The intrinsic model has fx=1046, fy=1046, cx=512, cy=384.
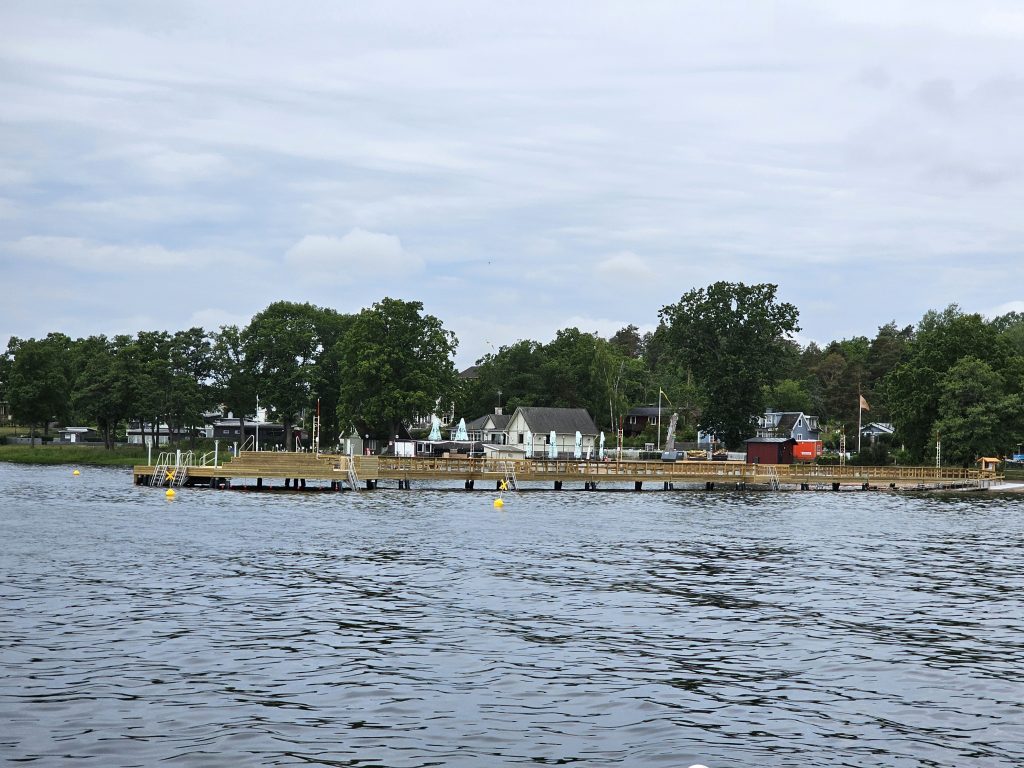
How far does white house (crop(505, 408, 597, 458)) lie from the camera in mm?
142275

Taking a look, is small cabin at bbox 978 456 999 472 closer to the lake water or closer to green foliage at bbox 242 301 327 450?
the lake water

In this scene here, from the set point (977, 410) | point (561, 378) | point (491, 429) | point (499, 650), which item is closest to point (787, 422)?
point (561, 378)

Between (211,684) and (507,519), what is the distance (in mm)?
35920

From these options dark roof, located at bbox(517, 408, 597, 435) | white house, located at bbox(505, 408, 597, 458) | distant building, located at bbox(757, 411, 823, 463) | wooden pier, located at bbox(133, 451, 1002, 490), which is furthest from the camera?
distant building, located at bbox(757, 411, 823, 463)

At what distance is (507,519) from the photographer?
53656mm

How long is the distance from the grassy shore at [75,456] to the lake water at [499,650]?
281 ft

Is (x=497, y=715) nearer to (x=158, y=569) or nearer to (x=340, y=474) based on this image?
(x=158, y=569)

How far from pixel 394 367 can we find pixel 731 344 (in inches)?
1426

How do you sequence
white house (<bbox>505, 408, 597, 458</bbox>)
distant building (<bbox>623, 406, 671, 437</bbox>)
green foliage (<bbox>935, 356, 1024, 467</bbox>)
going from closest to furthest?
1. green foliage (<bbox>935, 356, 1024, 467</bbox>)
2. white house (<bbox>505, 408, 597, 458</bbox>)
3. distant building (<bbox>623, 406, 671, 437</bbox>)

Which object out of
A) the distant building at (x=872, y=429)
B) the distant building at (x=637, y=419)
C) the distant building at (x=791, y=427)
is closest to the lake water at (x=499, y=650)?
the distant building at (x=791, y=427)

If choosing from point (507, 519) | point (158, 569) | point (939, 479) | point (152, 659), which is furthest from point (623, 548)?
point (939, 479)

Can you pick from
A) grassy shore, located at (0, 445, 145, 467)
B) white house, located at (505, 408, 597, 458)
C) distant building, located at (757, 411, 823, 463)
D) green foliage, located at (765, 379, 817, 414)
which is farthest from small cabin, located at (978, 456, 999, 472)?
grassy shore, located at (0, 445, 145, 467)

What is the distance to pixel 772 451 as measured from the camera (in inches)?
3809

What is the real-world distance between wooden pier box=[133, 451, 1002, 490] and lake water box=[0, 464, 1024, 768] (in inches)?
1121
